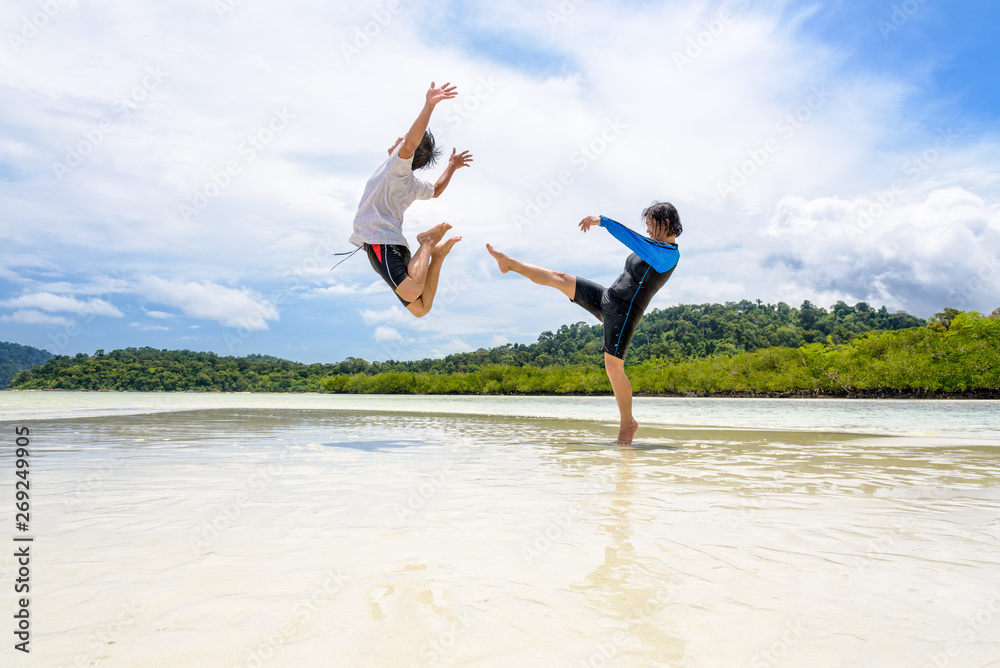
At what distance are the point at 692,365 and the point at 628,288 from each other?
55369 mm

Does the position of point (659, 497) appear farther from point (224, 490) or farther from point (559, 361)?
point (559, 361)

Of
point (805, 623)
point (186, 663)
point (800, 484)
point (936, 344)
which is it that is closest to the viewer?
point (186, 663)

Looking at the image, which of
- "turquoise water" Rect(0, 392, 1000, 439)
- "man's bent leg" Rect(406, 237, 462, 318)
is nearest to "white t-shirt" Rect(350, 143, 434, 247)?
"man's bent leg" Rect(406, 237, 462, 318)

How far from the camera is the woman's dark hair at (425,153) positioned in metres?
5.34

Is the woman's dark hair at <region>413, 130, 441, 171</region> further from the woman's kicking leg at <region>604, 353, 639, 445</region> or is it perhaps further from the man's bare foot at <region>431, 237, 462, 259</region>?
the woman's kicking leg at <region>604, 353, 639, 445</region>

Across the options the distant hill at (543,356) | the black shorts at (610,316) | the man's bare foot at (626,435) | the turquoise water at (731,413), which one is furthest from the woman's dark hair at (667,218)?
the distant hill at (543,356)

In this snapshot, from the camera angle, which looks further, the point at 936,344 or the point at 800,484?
the point at 936,344

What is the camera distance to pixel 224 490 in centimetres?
331

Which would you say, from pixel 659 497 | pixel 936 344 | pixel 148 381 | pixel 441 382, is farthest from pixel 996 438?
pixel 148 381

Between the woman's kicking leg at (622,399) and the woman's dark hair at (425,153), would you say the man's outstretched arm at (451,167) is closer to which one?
the woman's dark hair at (425,153)

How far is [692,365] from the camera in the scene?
191ft

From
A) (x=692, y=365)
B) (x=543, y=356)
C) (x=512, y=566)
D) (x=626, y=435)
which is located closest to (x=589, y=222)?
(x=626, y=435)

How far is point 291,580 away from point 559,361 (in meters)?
72.8

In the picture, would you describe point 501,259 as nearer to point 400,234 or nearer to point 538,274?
point 538,274
